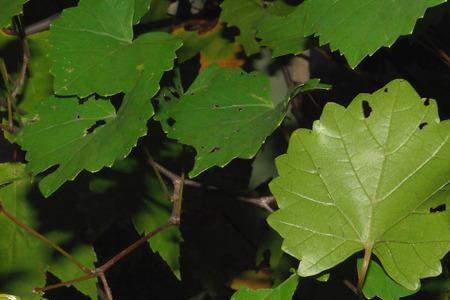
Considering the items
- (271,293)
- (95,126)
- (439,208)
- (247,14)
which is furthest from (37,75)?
(439,208)

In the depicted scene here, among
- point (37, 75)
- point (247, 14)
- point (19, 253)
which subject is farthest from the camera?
point (247, 14)

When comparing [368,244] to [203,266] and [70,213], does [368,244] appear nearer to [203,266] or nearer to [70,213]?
[70,213]

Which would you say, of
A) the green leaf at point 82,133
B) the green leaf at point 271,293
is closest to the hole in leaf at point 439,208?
the green leaf at point 271,293

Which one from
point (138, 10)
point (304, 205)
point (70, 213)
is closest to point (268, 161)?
point (70, 213)

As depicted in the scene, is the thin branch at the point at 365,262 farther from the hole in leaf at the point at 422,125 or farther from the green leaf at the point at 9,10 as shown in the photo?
the green leaf at the point at 9,10

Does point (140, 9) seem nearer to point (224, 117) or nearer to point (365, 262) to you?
point (224, 117)
